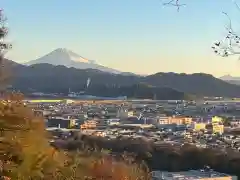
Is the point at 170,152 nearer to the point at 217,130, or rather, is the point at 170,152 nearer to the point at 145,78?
the point at 217,130

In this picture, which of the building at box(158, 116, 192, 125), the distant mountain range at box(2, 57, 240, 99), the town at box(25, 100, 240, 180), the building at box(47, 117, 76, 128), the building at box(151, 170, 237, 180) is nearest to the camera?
the building at box(151, 170, 237, 180)

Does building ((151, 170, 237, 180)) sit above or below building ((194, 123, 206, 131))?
below

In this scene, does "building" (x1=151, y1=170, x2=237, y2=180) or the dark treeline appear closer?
"building" (x1=151, y1=170, x2=237, y2=180)

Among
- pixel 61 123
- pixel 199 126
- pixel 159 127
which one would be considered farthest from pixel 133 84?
pixel 61 123

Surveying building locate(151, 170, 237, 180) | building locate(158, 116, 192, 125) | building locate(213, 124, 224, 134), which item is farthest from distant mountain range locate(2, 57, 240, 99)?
building locate(151, 170, 237, 180)

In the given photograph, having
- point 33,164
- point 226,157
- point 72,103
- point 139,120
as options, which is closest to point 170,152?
point 226,157

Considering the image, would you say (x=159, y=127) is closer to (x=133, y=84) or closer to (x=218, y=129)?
(x=218, y=129)

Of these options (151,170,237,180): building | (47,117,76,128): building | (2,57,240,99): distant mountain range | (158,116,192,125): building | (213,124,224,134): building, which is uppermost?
(2,57,240,99): distant mountain range

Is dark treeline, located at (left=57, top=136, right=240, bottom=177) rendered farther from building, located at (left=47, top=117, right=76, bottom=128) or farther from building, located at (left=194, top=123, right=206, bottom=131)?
building, located at (left=194, top=123, right=206, bottom=131)

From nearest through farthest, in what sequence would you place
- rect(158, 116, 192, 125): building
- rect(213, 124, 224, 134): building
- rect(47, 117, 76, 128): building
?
1. rect(47, 117, 76, 128): building
2. rect(213, 124, 224, 134): building
3. rect(158, 116, 192, 125): building
